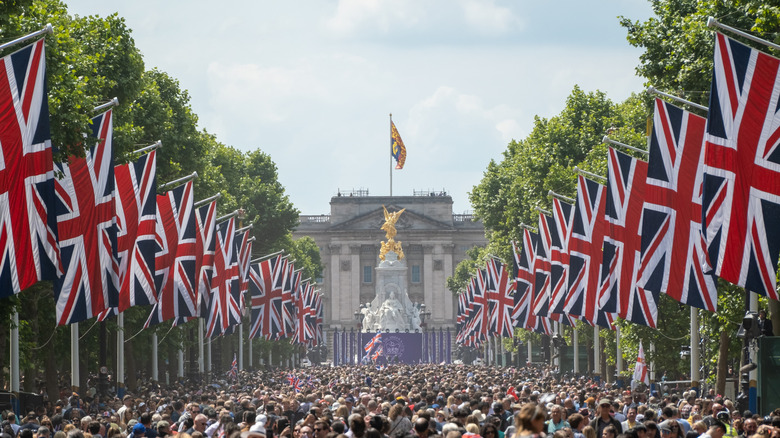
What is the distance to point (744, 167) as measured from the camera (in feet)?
65.4

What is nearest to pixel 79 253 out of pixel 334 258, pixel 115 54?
pixel 115 54

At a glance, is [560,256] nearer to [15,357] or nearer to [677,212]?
[677,212]

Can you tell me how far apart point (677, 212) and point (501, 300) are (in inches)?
1507

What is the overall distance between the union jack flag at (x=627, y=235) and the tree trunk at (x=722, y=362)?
22.3 ft

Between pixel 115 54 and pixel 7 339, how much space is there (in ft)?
42.1

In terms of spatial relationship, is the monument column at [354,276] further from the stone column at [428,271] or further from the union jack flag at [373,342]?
the union jack flag at [373,342]

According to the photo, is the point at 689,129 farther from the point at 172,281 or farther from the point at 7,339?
the point at 7,339

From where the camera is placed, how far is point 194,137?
2272 inches

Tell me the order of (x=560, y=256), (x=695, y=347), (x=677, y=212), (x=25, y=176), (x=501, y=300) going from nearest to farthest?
(x=25, y=176) → (x=677, y=212) → (x=695, y=347) → (x=560, y=256) → (x=501, y=300)

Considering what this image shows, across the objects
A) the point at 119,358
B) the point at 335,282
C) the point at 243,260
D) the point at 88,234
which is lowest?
the point at 119,358

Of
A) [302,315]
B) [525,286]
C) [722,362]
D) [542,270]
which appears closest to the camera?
[722,362]

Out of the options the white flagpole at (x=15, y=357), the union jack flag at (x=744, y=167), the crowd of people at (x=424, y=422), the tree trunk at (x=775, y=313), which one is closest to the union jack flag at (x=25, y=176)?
the crowd of people at (x=424, y=422)

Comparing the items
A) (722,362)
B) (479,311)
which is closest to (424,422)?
(722,362)

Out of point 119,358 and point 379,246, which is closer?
point 119,358
